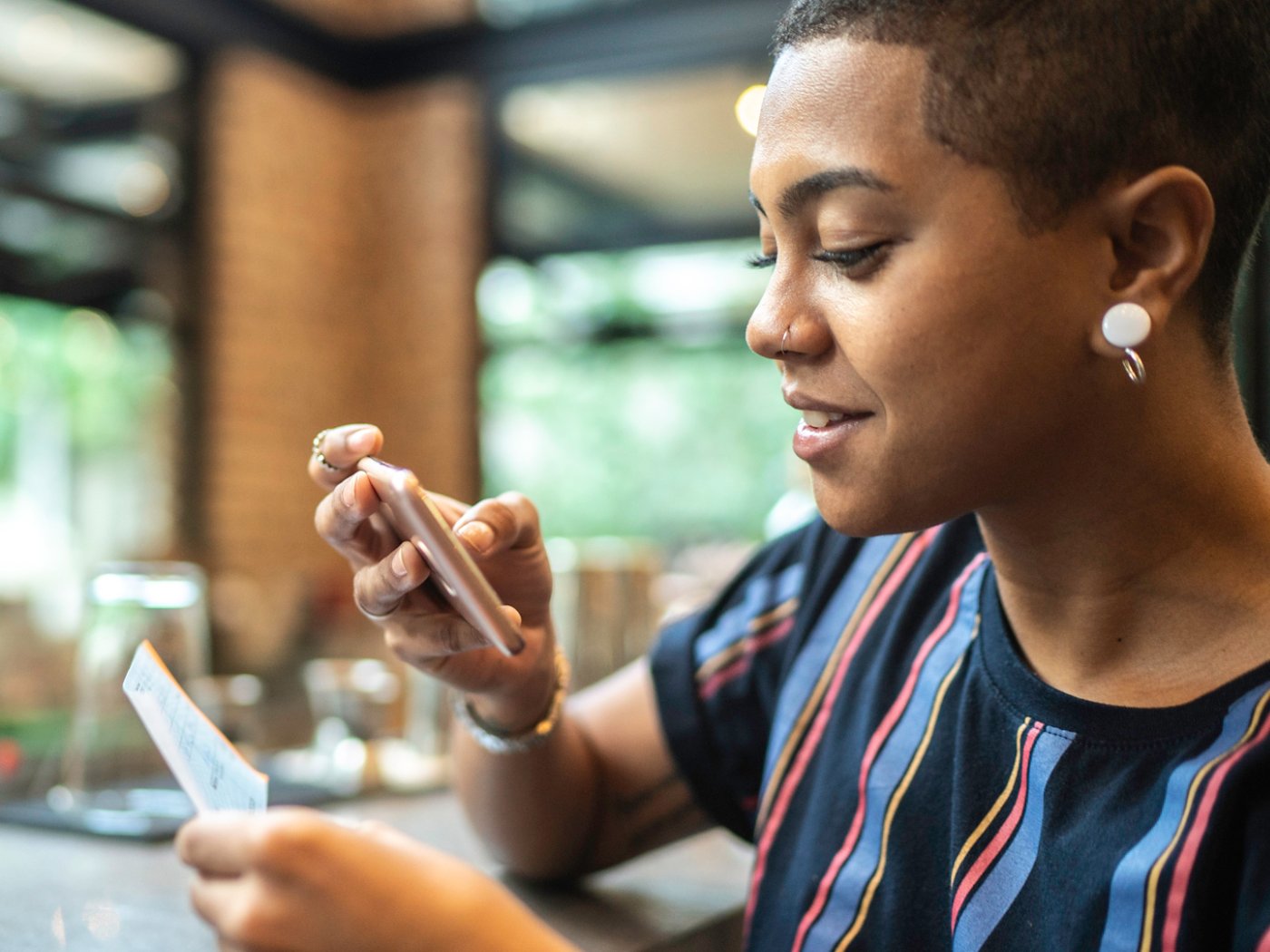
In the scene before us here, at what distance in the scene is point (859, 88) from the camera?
0.71m

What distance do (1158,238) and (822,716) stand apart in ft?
1.38

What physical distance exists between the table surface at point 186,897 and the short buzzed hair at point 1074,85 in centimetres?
55

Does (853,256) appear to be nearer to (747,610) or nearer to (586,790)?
(747,610)

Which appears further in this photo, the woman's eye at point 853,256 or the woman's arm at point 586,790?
the woman's arm at point 586,790

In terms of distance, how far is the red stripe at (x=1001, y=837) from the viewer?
0.75 m

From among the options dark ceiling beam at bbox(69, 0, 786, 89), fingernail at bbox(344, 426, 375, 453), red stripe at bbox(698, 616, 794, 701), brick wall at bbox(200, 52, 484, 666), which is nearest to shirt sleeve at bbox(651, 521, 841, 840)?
red stripe at bbox(698, 616, 794, 701)

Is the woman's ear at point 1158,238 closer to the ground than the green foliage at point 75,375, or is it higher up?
closer to the ground

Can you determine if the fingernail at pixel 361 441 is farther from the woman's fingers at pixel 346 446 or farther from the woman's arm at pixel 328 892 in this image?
the woman's arm at pixel 328 892

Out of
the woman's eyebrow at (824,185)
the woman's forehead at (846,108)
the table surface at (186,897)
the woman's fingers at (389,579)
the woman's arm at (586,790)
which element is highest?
the woman's forehead at (846,108)

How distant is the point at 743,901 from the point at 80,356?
4029 mm

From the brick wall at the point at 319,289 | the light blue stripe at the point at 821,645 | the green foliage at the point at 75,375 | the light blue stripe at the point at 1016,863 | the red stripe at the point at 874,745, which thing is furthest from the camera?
the brick wall at the point at 319,289

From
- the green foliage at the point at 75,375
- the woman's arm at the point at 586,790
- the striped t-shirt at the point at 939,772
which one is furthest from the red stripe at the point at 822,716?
the green foliage at the point at 75,375

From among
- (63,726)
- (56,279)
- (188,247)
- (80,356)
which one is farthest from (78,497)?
(63,726)

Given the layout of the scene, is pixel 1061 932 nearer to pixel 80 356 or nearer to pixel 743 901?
pixel 743 901
